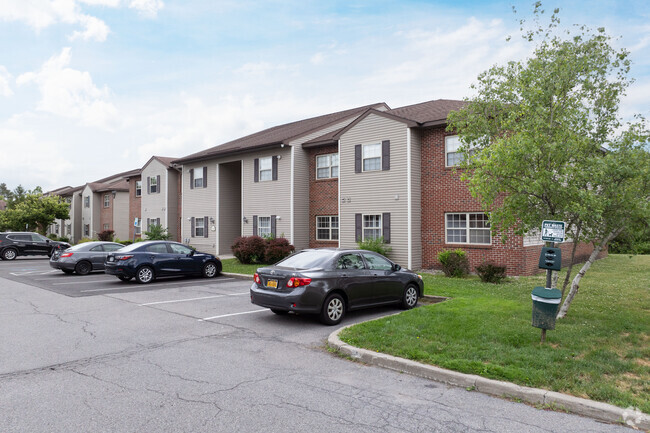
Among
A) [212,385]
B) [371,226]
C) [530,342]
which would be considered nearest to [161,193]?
[371,226]

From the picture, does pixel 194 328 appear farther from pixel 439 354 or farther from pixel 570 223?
pixel 570 223

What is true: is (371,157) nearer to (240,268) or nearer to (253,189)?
(240,268)

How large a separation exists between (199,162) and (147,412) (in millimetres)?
25441

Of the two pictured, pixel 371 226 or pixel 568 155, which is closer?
pixel 568 155

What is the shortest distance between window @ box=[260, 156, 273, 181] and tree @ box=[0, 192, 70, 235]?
27889mm

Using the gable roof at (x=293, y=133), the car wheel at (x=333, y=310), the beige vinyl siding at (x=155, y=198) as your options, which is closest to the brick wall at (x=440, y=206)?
the gable roof at (x=293, y=133)

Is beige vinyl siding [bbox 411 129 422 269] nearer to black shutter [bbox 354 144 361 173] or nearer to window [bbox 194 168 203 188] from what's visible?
black shutter [bbox 354 144 361 173]

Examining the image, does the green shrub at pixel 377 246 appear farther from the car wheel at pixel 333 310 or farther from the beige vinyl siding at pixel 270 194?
the car wheel at pixel 333 310

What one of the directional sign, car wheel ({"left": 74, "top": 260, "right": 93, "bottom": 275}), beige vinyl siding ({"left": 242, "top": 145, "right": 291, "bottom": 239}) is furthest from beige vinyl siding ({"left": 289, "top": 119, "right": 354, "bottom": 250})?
the directional sign

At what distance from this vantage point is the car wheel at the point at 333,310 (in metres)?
8.66

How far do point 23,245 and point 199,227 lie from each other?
10418 millimetres

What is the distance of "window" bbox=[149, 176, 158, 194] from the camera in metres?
32.3

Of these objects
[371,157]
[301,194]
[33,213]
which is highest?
[371,157]

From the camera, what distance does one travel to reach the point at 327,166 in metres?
22.7
